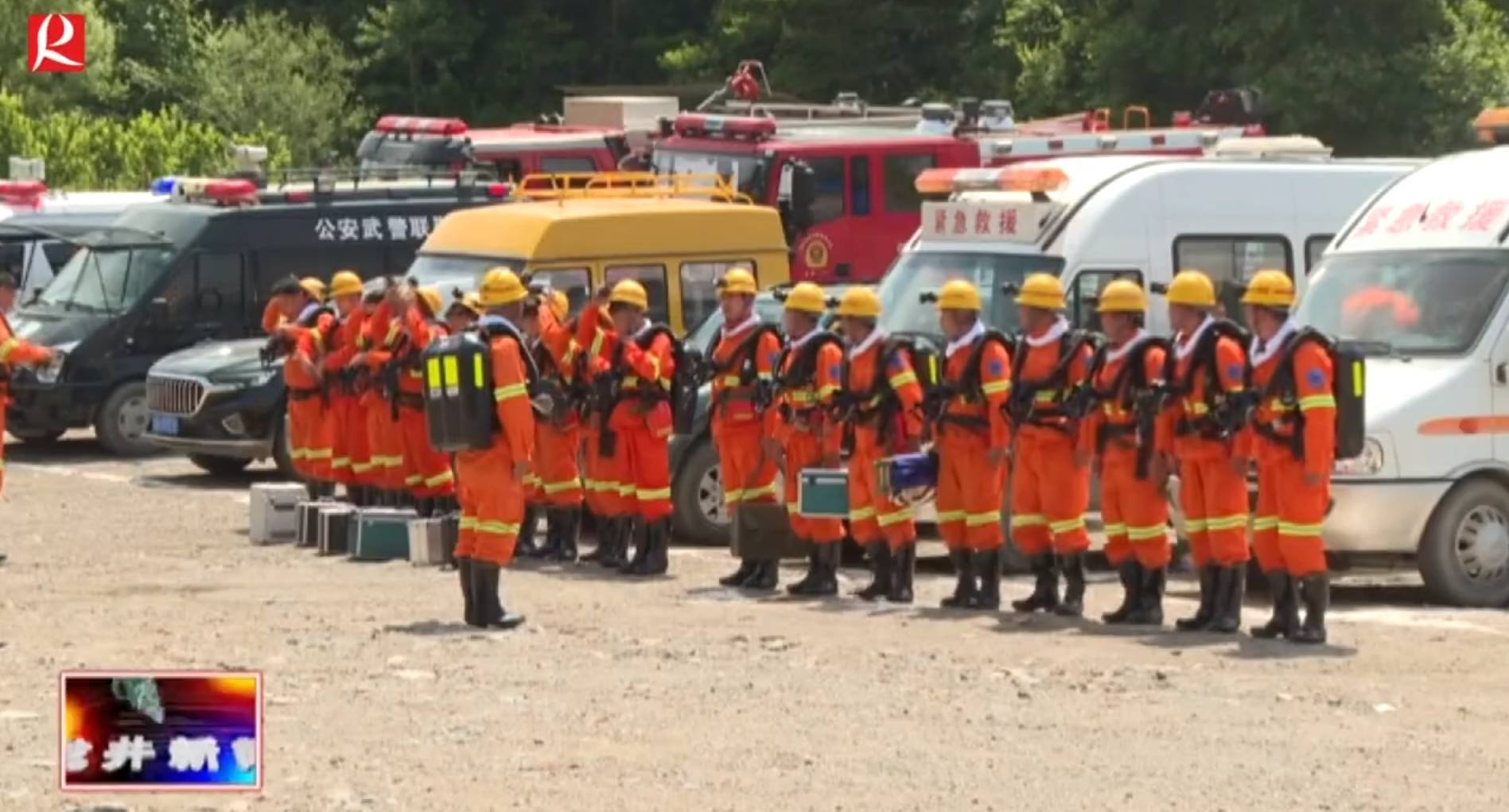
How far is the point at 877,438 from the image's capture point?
1756 centimetres

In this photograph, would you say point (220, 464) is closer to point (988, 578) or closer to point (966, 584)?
point (966, 584)

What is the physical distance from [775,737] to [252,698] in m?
4.52

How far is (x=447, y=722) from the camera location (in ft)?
42.1

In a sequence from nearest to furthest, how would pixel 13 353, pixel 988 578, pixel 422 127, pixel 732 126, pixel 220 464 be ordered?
pixel 988 578, pixel 13 353, pixel 220 464, pixel 732 126, pixel 422 127

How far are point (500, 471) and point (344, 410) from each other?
6342 mm

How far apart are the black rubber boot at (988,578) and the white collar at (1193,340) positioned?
1722mm

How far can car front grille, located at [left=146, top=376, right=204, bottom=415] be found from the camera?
2519 cm

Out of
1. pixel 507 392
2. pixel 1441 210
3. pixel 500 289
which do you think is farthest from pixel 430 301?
pixel 1441 210

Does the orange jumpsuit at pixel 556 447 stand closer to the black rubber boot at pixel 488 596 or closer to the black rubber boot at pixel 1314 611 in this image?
the black rubber boot at pixel 488 596

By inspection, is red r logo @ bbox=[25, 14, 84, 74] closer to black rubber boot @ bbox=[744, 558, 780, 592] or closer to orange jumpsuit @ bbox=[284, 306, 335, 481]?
orange jumpsuit @ bbox=[284, 306, 335, 481]

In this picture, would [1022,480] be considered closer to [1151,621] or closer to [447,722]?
[1151,621]

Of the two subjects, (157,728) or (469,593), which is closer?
(157,728)

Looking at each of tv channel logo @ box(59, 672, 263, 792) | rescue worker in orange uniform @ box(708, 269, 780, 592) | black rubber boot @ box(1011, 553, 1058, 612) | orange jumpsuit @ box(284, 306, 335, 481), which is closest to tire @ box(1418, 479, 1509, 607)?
black rubber boot @ box(1011, 553, 1058, 612)

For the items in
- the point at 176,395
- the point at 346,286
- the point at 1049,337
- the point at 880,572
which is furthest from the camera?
the point at 176,395
